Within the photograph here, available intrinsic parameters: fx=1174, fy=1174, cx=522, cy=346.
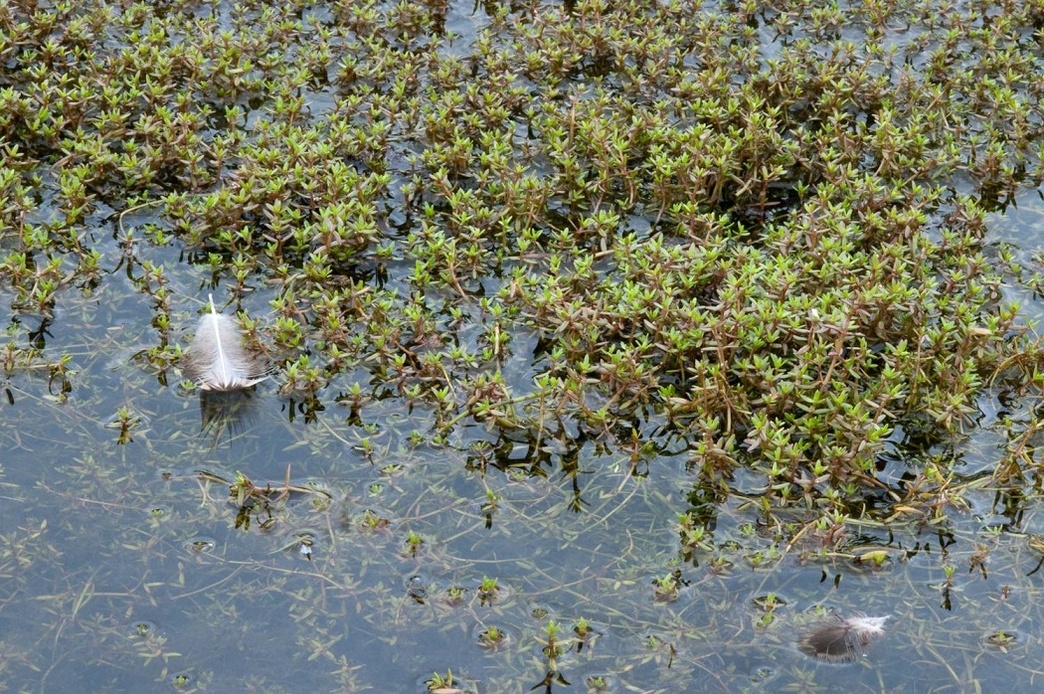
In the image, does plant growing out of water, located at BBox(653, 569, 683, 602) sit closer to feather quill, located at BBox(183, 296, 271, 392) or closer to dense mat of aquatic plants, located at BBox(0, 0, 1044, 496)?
dense mat of aquatic plants, located at BBox(0, 0, 1044, 496)

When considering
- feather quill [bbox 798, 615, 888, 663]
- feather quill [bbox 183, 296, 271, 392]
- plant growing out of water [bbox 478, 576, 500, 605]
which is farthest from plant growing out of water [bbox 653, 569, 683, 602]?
feather quill [bbox 183, 296, 271, 392]

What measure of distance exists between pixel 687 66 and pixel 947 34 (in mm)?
1956

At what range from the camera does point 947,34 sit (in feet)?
28.2

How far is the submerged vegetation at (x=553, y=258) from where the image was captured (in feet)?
17.4

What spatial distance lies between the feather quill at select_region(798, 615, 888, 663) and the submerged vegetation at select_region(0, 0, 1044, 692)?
0.19 meters

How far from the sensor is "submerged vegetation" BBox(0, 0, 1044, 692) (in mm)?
5297

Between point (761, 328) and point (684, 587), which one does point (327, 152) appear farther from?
point (684, 587)

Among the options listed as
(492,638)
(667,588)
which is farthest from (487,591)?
(667,588)

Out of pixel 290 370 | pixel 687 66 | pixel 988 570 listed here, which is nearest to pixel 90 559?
pixel 290 370

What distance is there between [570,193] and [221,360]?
246 centimetres

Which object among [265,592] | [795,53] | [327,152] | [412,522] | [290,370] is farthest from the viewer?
[795,53]

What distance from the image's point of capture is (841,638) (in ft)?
15.6

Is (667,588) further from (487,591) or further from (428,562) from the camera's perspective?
(428,562)

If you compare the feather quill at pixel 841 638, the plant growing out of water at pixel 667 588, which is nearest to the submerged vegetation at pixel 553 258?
the plant growing out of water at pixel 667 588
